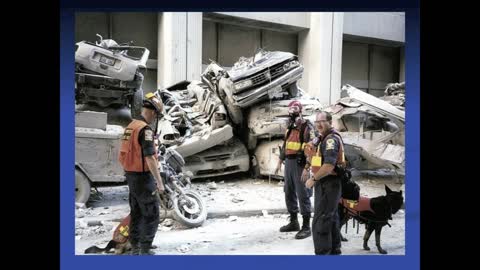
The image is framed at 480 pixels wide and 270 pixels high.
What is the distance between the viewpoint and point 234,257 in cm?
422

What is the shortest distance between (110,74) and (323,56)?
2742mm

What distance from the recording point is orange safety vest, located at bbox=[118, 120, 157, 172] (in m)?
4.16

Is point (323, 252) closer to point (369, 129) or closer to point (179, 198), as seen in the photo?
point (179, 198)

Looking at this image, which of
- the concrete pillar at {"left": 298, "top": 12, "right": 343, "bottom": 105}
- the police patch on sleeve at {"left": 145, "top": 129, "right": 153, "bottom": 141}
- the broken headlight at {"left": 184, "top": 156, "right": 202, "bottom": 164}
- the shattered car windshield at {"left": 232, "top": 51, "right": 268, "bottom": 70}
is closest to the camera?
the police patch on sleeve at {"left": 145, "top": 129, "right": 153, "bottom": 141}

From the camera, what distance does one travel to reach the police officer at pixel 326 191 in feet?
13.6

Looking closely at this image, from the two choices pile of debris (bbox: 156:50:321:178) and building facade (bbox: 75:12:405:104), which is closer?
building facade (bbox: 75:12:405:104)

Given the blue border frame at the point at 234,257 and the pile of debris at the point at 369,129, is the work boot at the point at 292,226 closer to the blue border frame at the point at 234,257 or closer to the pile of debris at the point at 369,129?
the blue border frame at the point at 234,257

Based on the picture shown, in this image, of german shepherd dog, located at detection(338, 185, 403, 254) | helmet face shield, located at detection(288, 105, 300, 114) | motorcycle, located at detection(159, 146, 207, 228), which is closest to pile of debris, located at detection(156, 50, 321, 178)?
helmet face shield, located at detection(288, 105, 300, 114)

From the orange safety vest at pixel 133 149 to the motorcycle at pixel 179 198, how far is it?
35cm

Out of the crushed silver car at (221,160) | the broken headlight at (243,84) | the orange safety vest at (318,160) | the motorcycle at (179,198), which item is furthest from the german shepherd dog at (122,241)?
the broken headlight at (243,84)

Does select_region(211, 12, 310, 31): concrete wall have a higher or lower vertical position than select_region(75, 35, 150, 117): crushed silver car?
higher

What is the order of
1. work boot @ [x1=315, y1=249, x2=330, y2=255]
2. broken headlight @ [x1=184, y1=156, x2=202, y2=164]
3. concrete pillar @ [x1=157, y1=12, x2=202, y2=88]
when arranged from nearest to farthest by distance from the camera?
1. work boot @ [x1=315, y1=249, x2=330, y2=255]
2. concrete pillar @ [x1=157, y1=12, x2=202, y2=88]
3. broken headlight @ [x1=184, y1=156, x2=202, y2=164]

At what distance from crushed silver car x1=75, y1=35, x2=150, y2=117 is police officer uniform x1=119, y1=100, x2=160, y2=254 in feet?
1.46

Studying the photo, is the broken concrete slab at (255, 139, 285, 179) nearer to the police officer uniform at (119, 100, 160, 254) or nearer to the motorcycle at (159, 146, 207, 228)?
the motorcycle at (159, 146, 207, 228)
